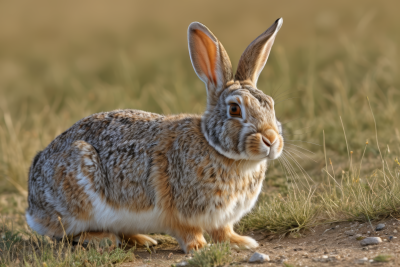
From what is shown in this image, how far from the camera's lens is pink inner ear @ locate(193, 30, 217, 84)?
199 inches

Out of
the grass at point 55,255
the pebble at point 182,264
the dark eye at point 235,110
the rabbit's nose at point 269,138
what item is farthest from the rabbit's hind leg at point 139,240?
the rabbit's nose at point 269,138

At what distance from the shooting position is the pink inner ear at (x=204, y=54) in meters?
5.06

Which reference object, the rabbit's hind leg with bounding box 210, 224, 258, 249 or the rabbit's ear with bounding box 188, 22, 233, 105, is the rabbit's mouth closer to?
the rabbit's ear with bounding box 188, 22, 233, 105

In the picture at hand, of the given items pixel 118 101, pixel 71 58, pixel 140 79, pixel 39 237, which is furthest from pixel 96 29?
pixel 39 237

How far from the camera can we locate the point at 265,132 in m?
4.41

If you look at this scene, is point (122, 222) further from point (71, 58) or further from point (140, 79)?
point (71, 58)

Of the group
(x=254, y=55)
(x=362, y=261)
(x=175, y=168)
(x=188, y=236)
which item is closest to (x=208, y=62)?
(x=254, y=55)

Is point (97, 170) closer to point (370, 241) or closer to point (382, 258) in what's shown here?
point (370, 241)

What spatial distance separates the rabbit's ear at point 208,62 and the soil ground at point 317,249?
1483 mm


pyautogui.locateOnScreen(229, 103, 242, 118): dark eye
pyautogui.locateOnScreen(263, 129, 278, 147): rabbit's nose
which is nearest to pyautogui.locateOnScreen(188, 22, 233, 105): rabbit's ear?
pyautogui.locateOnScreen(229, 103, 242, 118): dark eye

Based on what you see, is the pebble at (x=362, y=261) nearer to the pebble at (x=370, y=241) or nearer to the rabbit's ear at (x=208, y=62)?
the pebble at (x=370, y=241)

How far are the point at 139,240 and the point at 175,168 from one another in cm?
105

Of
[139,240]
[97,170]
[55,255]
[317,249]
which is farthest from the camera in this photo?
[139,240]

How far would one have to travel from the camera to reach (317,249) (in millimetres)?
4543
